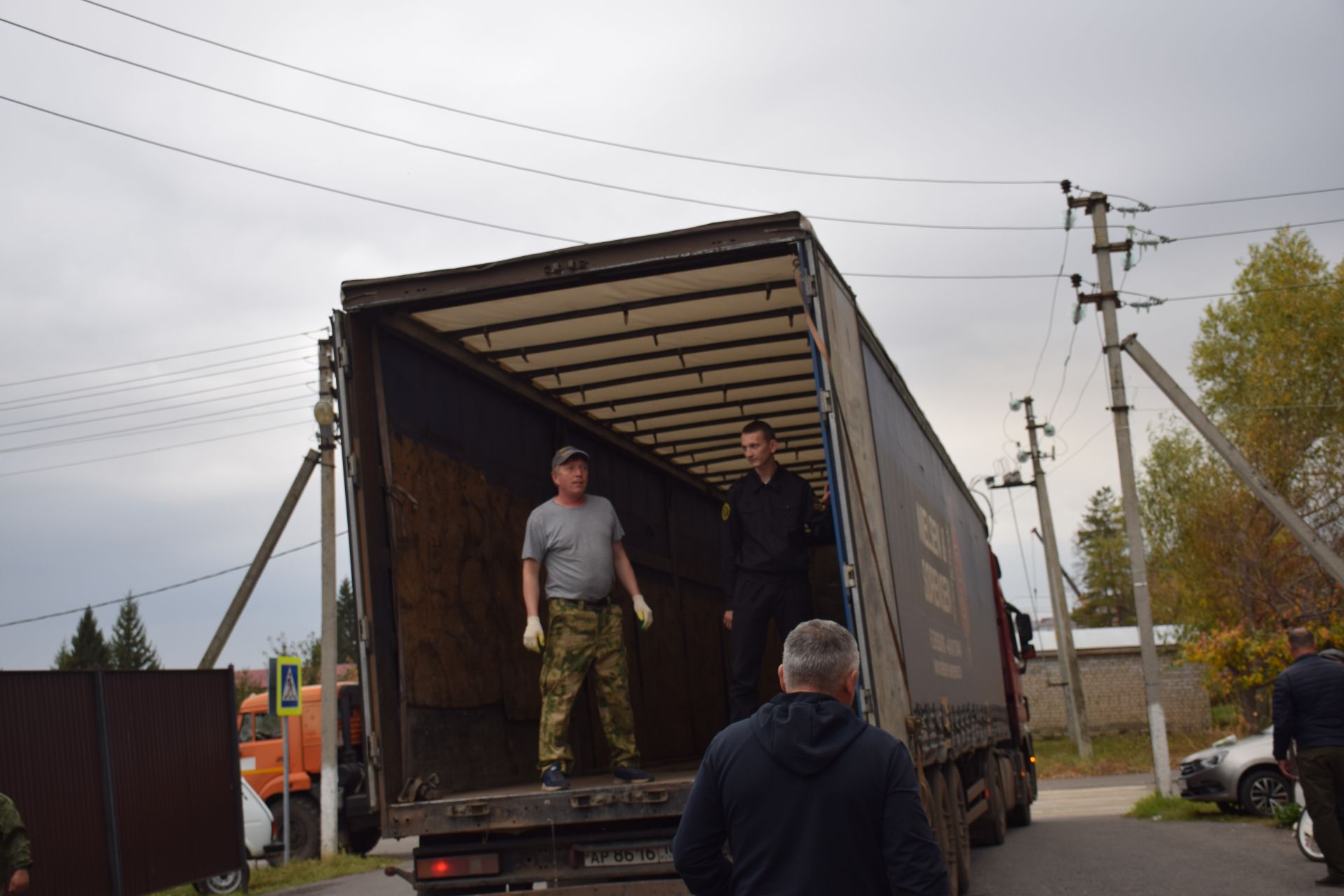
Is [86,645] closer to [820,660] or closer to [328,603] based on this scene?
[328,603]

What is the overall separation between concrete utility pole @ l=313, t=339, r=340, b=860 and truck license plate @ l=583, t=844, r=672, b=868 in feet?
32.6

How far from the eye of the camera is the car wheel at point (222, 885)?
1399 centimetres

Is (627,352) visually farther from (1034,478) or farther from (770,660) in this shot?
(1034,478)

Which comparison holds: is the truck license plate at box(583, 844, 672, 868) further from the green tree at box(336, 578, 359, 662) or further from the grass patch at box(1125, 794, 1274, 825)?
the green tree at box(336, 578, 359, 662)

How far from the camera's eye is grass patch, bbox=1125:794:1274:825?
15.6 m

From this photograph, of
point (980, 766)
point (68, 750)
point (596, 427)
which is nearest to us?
point (596, 427)

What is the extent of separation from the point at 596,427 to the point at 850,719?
6.68 metres

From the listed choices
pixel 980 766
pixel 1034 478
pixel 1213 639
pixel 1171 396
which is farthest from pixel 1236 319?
pixel 980 766

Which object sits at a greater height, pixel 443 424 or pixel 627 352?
pixel 627 352

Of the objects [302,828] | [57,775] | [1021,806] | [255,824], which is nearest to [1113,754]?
[1021,806]

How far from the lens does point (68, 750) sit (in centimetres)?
1086

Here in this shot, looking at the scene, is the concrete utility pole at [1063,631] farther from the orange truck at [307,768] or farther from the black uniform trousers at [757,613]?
the black uniform trousers at [757,613]

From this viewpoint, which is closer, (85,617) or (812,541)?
(812,541)

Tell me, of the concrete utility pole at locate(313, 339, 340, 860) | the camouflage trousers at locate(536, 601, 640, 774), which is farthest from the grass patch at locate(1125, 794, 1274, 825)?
the camouflage trousers at locate(536, 601, 640, 774)
